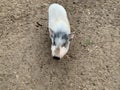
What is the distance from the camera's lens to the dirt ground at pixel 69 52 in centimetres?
347

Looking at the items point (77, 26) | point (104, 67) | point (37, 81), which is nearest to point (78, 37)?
point (77, 26)

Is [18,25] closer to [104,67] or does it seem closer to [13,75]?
[13,75]

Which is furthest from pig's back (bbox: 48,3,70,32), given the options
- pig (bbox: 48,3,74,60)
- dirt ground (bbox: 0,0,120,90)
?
dirt ground (bbox: 0,0,120,90)

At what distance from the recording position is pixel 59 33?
3.50 metres

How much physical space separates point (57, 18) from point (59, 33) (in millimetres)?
275

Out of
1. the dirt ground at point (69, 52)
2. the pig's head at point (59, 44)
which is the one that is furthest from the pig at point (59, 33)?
the dirt ground at point (69, 52)

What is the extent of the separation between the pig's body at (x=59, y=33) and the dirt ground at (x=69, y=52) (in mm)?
193

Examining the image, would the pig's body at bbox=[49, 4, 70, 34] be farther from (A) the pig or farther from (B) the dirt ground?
(B) the dirt ground

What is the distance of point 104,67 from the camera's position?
3.60 m

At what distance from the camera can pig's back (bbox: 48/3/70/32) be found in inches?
142

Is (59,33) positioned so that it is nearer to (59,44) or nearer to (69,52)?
(59,44)

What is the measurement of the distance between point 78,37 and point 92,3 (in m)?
0.59

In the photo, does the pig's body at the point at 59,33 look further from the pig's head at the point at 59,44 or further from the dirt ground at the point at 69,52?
the dirt ground at the point at 69,52

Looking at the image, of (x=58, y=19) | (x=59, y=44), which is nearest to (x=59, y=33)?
(x=59, y=44)
